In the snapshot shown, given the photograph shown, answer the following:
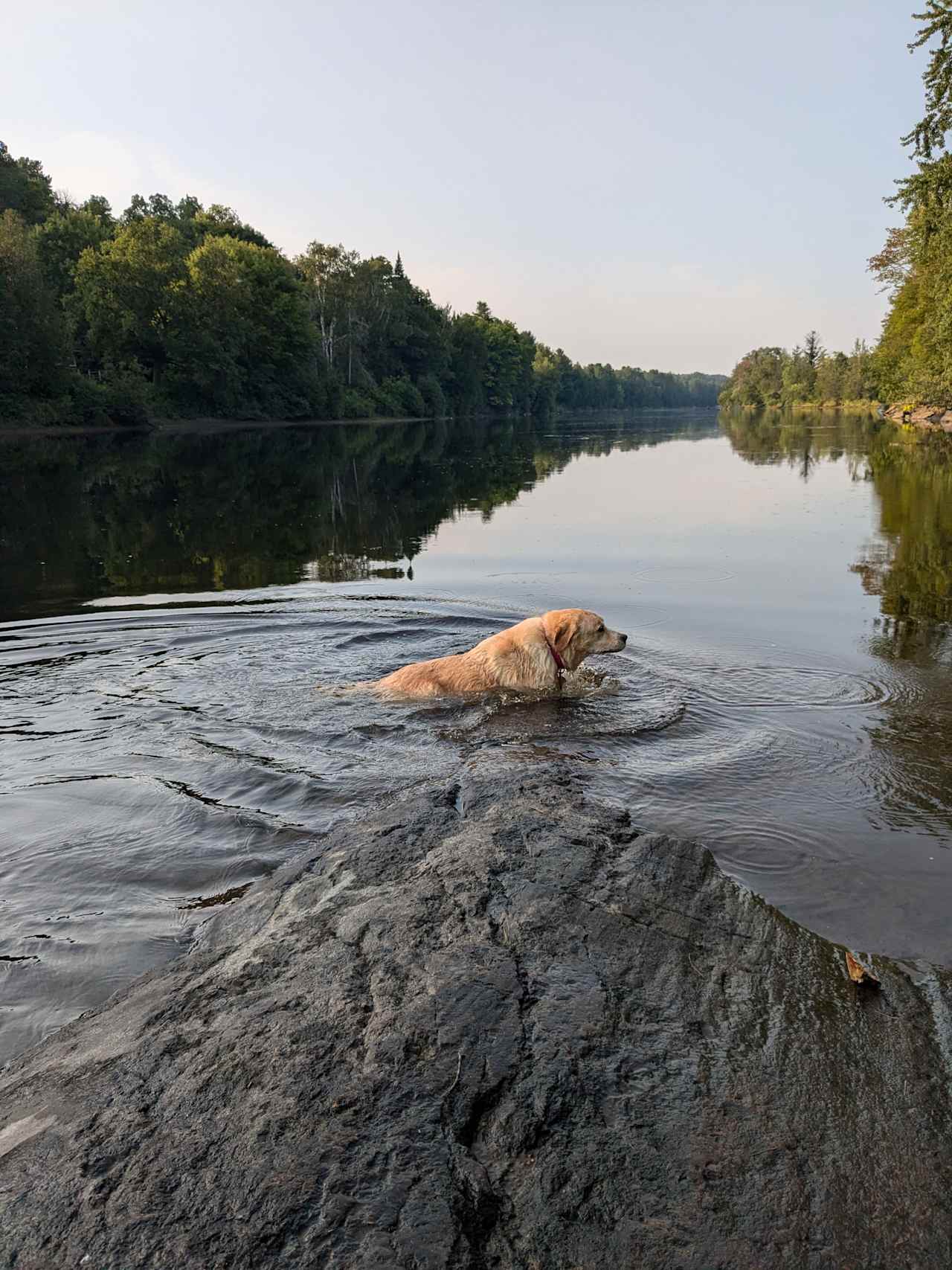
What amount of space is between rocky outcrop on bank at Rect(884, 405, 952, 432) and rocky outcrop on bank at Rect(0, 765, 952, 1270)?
205ft

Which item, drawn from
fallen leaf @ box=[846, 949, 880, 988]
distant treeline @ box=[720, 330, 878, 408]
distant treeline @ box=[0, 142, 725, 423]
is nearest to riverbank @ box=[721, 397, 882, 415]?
distant treeline @ box=[720, 330, 878, 408]

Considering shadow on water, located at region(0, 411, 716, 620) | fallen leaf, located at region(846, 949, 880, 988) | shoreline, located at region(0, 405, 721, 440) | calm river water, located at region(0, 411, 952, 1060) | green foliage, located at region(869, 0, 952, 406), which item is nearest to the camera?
fallen leaf, located at region(846, 949, 880, 988)

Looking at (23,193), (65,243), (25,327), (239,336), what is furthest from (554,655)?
(23,193)

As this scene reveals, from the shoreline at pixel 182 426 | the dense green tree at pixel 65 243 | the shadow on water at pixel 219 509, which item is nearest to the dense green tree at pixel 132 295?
the dense green tree at pixel 65 243

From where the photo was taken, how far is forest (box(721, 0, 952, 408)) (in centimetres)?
2955

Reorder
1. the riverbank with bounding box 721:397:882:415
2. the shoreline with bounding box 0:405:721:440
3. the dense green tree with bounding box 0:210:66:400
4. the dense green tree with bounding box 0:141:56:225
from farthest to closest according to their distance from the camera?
the riverbank with bounding box 721:397:882:415 → the dense green tree with bounding box 0:141:56:225 → the shoreline with bounding box 0:405:721:440 → the dense green tree with bounding box 0:210:66:400

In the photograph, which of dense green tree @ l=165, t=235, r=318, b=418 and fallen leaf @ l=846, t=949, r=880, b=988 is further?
dense green tree @ l=165, t=235, r=318, b=418

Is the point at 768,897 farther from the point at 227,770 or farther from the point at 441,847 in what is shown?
the point at 227,770

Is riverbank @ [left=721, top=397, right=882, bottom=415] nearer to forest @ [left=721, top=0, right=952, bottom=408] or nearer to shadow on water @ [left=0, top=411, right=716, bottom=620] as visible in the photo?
forest @ [left=721, top=0, right=952, bottom=408]

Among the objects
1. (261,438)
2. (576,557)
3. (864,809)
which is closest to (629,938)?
(864,809)

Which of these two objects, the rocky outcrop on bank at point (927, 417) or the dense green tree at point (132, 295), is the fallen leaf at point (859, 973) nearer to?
the rocky outcrop on bank at point (927, 417)

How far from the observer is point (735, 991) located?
3.80 metres

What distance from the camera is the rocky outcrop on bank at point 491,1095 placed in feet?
7.93

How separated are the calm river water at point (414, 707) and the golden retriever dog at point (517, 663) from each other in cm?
28
